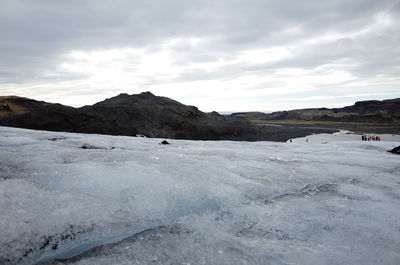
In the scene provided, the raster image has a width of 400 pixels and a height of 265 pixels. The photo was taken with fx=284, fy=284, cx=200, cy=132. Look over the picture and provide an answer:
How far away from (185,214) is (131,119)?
119 ft

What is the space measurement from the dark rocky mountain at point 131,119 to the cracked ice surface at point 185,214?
98.9 feet

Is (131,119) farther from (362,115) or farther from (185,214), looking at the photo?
(362,115)

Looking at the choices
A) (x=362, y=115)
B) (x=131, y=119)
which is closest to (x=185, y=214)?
(x=131, y=119)

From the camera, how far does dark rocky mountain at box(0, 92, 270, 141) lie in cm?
3350

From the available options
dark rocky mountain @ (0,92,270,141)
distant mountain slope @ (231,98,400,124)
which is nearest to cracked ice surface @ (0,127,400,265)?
dark rocky mountain @ (0,92,270,141)

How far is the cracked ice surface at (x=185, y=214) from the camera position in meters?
2.88

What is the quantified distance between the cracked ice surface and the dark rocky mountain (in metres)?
30.2

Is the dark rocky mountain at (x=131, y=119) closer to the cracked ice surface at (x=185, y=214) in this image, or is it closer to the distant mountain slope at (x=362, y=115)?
the cracked ice surface at (x=185, y=214)

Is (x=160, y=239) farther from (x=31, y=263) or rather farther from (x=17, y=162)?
(x=17, y=162)

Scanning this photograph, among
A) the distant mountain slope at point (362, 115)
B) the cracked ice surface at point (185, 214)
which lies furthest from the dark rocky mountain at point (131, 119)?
the distant mountain slope at point (362, 115)

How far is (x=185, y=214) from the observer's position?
3787 millimetres

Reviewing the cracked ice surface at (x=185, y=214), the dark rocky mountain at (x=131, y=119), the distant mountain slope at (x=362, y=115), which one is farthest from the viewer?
the distant mountain slope at (x=362, y=115)

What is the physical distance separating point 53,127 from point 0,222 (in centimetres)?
3279

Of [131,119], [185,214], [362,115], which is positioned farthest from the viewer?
[362,115]
